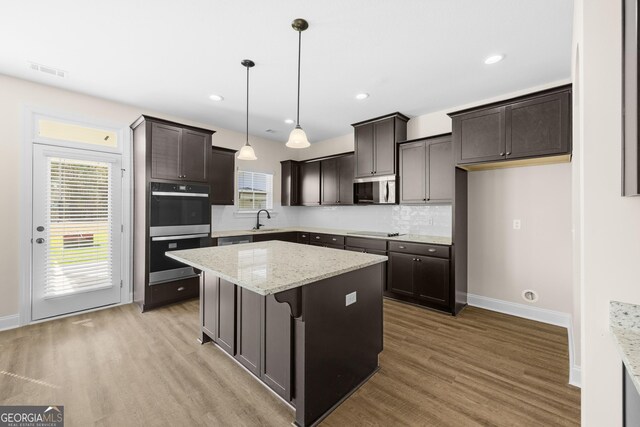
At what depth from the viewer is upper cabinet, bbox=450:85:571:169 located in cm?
263

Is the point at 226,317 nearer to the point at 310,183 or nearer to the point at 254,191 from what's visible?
the point at 254,191

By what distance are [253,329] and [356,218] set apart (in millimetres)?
3408

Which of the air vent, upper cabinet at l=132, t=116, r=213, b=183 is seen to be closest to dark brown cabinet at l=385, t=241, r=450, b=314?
upper cabinet at l=132, t=116, r=213, b=183

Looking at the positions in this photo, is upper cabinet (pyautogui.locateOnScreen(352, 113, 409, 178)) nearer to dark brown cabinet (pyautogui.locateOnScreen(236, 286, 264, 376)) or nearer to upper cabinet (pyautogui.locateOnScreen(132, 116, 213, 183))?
upper cabinet (pyautogui.locateOnScreen(132, 116, 213, 183))

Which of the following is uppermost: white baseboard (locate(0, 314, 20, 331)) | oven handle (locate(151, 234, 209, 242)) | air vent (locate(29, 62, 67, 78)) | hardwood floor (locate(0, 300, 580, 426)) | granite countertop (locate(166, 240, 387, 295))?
air vent (locate(29, 62, 67, 78))

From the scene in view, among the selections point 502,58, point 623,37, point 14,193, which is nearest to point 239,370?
point 623,37

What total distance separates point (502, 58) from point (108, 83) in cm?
425

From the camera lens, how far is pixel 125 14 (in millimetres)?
2004

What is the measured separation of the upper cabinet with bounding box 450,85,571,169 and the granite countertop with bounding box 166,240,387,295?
204 cm

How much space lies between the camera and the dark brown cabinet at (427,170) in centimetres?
350

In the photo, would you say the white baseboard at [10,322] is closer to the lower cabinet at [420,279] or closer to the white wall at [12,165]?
the white wall at [12,165]

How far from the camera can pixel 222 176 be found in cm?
449

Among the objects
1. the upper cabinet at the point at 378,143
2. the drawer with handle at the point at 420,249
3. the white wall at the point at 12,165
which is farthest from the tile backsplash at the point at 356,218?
the white wall at the point at 12,165

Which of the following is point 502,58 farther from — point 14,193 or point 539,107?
point 14,193
